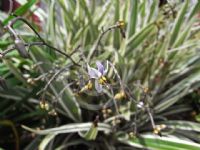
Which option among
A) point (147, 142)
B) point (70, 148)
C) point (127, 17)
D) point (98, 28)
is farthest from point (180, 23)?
point (70, 148)

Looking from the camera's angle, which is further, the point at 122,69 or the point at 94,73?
the point at 122,69

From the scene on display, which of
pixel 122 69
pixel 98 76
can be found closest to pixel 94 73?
pixel 98 76

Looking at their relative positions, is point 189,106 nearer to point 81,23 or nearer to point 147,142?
point 147,142

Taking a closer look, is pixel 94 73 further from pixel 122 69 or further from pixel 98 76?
pixel 122 69

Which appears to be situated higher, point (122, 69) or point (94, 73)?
point (122, 69)

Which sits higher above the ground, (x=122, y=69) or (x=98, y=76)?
(x=122, y=69)

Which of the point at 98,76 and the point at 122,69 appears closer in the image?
the point at 98,76

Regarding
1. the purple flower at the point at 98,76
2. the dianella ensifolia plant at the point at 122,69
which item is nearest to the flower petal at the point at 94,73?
the purple flower at the point at 98,76

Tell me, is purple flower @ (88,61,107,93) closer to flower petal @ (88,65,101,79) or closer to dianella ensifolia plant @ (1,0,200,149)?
flower petal @ (88,65,101,79)
